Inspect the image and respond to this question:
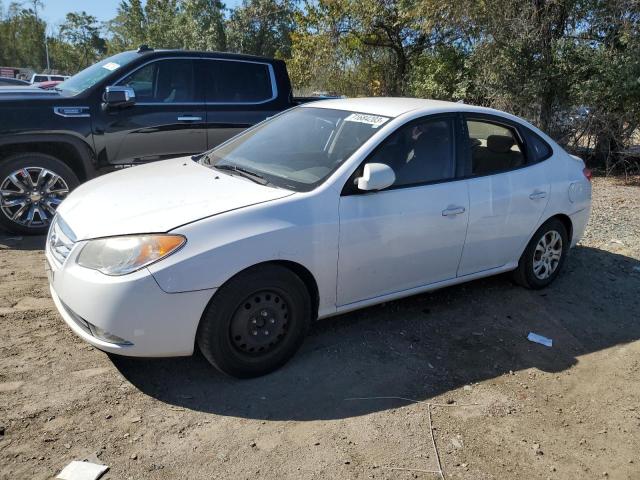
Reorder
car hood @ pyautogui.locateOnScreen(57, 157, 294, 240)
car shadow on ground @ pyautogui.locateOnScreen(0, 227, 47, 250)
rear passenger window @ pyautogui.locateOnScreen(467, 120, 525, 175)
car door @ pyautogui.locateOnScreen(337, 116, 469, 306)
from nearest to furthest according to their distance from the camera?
car hood @ pyautogui.locateOnScreen(57, 157, 294, 240), car door @ pyautogui.locateOnScreen(337, 116, 469, 306), rear passenger window @ pyautogui.locateOnScreen(467, 120, 525, 175), car shadow on ground @ pyautogui.locateOnScreen(0, 227, 47, 250)

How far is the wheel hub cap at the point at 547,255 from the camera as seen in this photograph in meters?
Result: 5.00

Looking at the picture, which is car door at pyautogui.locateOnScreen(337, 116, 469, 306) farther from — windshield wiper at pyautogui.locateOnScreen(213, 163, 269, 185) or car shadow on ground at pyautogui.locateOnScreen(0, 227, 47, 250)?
car shadow on ground at pyautogui.locateOnScreen(0, 227, 47, 250)

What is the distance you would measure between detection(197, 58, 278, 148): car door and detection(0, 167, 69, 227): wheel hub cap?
1.80m

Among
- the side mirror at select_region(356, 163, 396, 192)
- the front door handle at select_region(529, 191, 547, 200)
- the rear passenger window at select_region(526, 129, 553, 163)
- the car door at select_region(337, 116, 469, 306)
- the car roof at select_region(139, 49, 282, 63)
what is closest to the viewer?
the side mirror at select_region(356, 163, 396, 192)

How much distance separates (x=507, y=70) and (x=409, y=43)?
270 inches

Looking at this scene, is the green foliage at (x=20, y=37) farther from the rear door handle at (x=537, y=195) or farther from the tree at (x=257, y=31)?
the rear door handle at (x=537, y=195)

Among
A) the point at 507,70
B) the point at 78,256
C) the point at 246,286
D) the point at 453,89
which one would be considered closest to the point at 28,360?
the point at 78,256

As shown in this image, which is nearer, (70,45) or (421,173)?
(421,173)

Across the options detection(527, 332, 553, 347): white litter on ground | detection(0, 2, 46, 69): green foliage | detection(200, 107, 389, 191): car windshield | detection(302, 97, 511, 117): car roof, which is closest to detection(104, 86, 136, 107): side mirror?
detection(200, 107, 389, 191): car windshield

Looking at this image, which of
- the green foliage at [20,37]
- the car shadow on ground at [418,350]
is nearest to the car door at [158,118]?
the car shadow on ground at [418,350]

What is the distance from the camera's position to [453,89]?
14.5 metres

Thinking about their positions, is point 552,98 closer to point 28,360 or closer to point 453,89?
point 453,89

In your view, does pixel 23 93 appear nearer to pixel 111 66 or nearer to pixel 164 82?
pixel 111 66

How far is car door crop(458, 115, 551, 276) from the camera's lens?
4316 millimetres
